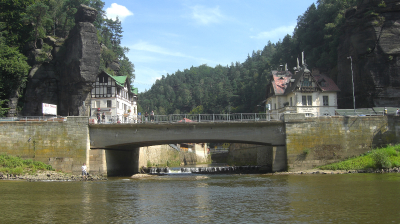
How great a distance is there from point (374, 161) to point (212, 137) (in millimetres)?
18852

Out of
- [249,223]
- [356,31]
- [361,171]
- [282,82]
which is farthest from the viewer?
[282,82]

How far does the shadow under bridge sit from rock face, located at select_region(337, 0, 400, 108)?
23.2 m

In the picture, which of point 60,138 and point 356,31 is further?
point 356,31

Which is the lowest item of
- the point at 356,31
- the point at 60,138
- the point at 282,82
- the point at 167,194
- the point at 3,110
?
the point at 167,194

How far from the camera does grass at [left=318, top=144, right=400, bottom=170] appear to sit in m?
38.1

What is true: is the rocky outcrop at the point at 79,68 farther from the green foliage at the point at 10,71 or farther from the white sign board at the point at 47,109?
the white sign board at the point at 47,109

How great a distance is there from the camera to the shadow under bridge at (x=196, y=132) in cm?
4375

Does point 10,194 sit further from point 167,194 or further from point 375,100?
point 375,100

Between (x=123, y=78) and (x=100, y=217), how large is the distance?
5682cm

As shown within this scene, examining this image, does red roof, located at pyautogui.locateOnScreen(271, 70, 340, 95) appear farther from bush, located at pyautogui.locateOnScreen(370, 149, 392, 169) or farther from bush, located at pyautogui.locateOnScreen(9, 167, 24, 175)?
bush, located at pyautogui.locateOnScreen(9, 167, 24, 175)

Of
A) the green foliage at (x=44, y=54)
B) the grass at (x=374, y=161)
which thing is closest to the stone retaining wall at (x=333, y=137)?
the grass at (x=374, y=161)

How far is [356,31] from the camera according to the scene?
59750 mm

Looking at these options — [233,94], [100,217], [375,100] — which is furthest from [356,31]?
[233,94]

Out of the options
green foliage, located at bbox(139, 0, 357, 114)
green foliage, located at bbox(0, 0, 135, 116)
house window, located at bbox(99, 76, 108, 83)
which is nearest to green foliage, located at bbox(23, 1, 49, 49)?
green foliage, located at bbox(0, 0, 135, 116)
